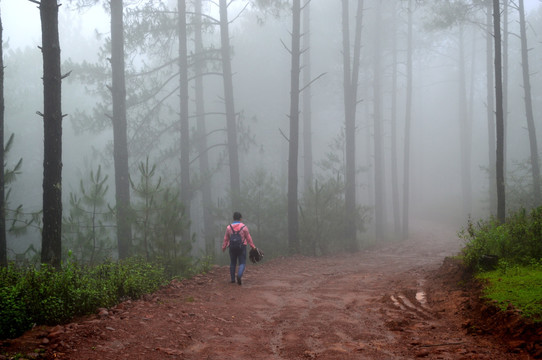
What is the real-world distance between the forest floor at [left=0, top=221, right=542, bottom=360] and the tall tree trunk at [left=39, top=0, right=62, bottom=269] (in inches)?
88.4

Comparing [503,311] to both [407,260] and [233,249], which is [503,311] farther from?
[407,260]

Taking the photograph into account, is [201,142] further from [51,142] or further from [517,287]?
[517,287]

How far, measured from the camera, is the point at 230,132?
19.2 m

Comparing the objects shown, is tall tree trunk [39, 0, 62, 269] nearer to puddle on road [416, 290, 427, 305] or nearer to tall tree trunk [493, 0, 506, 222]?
puddle on road [416, 290, 427, 305]

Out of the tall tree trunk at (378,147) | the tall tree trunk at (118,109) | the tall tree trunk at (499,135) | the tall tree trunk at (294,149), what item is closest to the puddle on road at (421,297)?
the tall tree trunk at (499,135)

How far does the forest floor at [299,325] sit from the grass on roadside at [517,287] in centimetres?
22

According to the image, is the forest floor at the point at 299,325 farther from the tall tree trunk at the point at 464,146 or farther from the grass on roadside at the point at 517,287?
the tall tree trunk at the point at 464,146

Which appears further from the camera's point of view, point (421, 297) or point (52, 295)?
point (421, 297)

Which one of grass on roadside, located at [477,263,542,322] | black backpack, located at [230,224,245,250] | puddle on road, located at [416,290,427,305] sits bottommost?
puddle on road, located at [416,290,427,305]

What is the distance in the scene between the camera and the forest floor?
16.0 feet

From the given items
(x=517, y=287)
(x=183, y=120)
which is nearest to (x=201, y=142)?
(x=183, y=120)

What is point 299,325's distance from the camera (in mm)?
6355

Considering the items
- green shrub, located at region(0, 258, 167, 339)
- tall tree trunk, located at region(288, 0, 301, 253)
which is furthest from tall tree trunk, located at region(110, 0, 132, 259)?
tall tree trunk, located at region(288, 0, 301, 253)

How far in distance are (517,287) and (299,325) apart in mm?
3359
